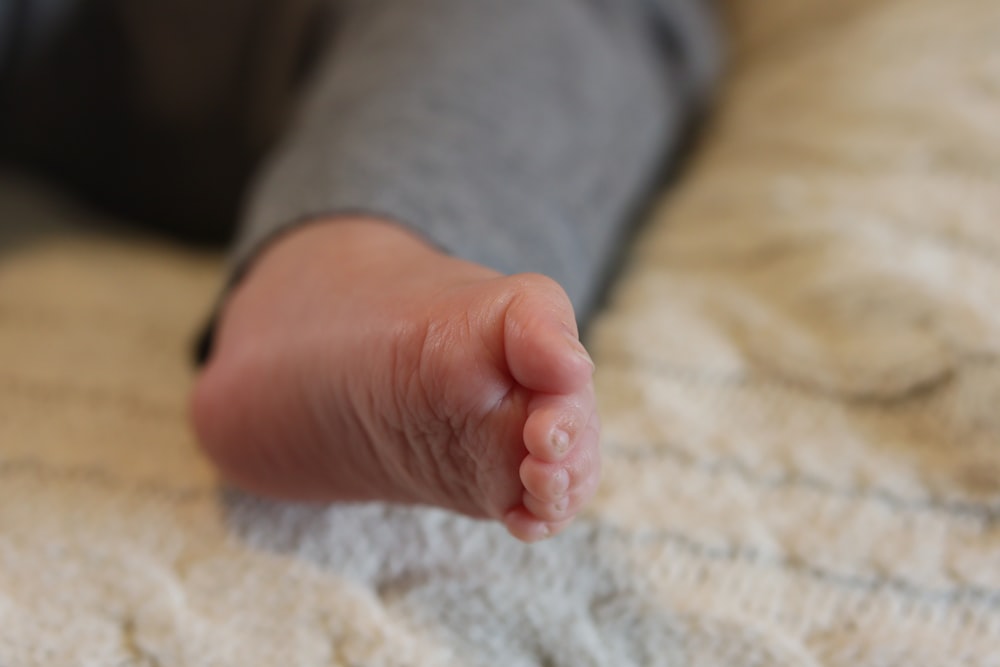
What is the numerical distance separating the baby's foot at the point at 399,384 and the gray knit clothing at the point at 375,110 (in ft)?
0.15

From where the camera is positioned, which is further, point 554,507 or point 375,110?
point 375,110

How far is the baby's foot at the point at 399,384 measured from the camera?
312 mm

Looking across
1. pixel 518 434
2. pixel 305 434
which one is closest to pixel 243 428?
pixel 305 434

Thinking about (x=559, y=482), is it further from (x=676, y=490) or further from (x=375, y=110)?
(x=375, y=110)

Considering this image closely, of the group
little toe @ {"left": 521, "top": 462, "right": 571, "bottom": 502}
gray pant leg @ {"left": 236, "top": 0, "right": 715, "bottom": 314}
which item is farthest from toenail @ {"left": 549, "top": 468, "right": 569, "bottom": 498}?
gray pant leg @ {"left": 236, "top": 0, "right": 715, "bottom": 314}

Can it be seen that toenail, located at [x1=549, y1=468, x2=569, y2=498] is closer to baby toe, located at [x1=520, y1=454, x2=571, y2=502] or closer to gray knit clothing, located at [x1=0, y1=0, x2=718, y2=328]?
baby toe, located at [x1=520, y1=454, x2=571, y2=502]

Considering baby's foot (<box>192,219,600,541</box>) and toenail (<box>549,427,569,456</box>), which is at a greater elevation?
toenail (<box>549,427,569,456</box>)

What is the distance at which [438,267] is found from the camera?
15.4 inches

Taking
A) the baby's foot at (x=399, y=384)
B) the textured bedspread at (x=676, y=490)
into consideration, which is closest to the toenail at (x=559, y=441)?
the baby's foot at (x=399, y=384)

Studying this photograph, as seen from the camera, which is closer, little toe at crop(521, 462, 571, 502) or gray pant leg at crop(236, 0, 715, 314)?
little toe at crop(521, 462, 571, 502)

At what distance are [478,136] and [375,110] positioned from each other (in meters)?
0.06

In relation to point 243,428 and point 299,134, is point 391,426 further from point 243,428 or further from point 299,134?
point 299,134

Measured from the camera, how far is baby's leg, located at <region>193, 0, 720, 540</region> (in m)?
0.32

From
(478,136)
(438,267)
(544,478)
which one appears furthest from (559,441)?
(478,136)
